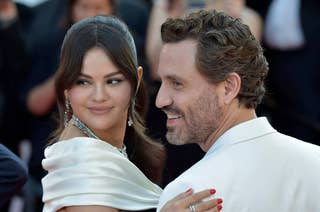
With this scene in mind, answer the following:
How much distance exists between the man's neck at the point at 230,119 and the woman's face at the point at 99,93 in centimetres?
70

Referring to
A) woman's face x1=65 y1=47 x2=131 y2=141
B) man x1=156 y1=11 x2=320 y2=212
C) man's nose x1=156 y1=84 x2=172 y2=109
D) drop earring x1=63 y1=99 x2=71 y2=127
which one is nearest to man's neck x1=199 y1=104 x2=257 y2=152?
man x1=156 y1=11 x2=320 y2=212

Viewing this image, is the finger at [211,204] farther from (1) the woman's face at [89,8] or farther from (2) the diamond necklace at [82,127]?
(1) the woman's face at [89,8]

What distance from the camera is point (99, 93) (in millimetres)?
4121

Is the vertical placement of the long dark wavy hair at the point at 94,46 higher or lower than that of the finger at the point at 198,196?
higher

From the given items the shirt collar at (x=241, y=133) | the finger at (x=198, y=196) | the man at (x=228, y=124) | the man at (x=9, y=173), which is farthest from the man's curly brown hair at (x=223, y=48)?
the man at (x=9, y=173)

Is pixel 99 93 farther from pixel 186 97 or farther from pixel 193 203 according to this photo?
pixel 193 203

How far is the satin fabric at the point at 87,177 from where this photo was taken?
3951mm

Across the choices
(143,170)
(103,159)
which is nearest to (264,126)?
(103,159)

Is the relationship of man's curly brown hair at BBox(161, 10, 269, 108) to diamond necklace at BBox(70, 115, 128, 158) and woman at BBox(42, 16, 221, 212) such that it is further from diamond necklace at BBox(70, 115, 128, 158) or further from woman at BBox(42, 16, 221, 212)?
diamond necklace at BBox(70, 115, 128, 158)

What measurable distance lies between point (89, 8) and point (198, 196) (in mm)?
3188

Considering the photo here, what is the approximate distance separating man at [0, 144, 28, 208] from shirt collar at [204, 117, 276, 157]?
149cm

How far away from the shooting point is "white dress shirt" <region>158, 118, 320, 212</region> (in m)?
3.34

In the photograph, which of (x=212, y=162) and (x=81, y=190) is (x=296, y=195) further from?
(x=81, y=190)

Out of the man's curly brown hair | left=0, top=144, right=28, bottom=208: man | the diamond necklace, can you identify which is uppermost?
the man's curly brown hair
